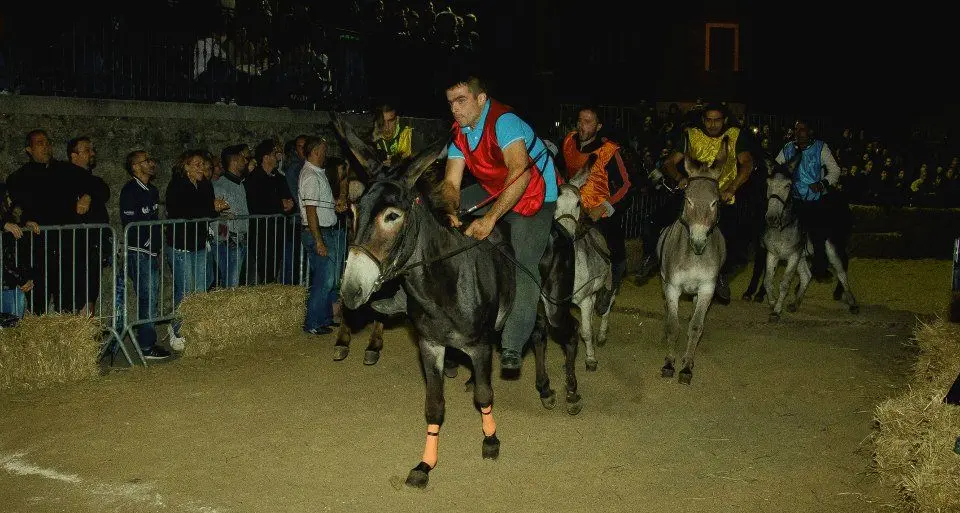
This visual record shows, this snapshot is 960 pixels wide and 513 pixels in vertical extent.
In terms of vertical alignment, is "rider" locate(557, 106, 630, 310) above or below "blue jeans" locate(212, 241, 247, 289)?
above

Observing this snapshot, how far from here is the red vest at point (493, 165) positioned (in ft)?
20.9

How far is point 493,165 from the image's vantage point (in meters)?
6.54

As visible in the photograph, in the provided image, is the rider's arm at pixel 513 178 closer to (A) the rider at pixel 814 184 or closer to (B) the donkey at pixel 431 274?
(B) the donkey at pixel 431 274

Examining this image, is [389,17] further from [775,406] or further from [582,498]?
[582,498]

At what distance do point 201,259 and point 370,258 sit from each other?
227 inches

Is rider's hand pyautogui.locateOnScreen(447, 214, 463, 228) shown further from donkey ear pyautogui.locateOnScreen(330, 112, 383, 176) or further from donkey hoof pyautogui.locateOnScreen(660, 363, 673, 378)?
donkey hoof pyautogui.locateOnScreen(660, 363, 673, 378)

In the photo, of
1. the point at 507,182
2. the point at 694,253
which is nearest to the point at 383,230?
the point at 507,182

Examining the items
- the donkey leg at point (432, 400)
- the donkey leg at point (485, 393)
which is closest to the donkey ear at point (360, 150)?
the donkey leg at point (432, 400)

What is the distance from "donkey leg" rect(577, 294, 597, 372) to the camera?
30.6 ft

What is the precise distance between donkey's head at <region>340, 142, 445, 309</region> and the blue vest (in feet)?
29.1

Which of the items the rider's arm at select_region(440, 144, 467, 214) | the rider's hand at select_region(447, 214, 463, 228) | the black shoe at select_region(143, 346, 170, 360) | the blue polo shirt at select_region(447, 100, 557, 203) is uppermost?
the blue polo shirt at select_region(447, 100, 557, 203)

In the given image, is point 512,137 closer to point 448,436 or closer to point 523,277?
point 523,277

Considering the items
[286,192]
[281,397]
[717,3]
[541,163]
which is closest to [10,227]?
[281,397]

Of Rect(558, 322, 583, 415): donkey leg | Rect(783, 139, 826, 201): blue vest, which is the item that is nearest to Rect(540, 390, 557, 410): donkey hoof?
Rect(558, 322, 583, 415): donkey leg
